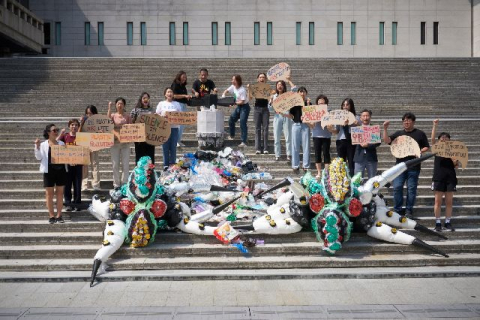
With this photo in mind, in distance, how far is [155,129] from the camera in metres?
10.8

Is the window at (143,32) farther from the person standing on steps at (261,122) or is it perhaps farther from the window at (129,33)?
the person standing on steps at (261,122)

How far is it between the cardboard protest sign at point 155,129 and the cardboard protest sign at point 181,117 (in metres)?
0.53

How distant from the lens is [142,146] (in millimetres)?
10844

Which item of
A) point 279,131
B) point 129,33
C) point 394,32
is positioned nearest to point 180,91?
point 279,131

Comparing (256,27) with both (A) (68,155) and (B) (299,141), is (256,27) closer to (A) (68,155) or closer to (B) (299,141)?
(B) (299,141)

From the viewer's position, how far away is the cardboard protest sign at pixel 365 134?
33.5ft

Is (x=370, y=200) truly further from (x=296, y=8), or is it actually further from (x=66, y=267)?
(x=296, y=8)

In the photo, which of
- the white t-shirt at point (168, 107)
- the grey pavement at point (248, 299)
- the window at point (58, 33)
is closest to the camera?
the grey pavement at point (248, 299)

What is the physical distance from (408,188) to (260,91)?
3977 mm

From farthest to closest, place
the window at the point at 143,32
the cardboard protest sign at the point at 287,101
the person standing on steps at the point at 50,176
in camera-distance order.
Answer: the window at the point at 143,32, the cardboard protest sign at the point at 287,101, the person standing on steps at the point at 50,176

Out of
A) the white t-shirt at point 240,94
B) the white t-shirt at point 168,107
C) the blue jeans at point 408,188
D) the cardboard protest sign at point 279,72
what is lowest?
the blue jeans at point 408,188

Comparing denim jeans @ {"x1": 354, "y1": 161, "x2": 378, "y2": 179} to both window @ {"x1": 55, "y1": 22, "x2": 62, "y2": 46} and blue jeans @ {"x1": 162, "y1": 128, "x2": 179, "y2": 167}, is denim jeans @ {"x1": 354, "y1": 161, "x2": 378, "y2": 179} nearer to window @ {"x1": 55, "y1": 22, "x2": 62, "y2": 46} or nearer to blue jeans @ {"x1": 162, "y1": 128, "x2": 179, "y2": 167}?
blue jeans @ {"x1": 162, "y1": 128, "x2": 179, "y2": 167}

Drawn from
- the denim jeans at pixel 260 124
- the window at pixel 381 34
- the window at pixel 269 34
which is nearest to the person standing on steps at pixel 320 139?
the denim jeans at pixel 260 124

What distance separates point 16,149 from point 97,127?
Result: 10.2 feet
